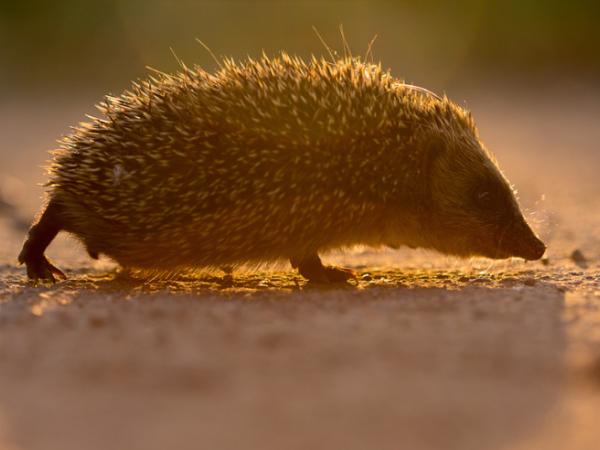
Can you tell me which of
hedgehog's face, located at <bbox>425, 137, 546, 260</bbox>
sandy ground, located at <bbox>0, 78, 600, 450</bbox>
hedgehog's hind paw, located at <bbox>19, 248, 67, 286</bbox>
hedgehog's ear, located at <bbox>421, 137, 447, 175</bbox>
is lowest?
sandy ground, located at <bbox>0, 78, 600, 450</bbox>

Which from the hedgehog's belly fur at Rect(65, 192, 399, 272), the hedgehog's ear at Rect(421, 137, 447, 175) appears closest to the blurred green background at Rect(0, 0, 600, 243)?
the hedgehog's ear at Rect(421, 137, 447, 175)

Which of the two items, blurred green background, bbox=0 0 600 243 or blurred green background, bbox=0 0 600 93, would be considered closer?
blurred green background, bbox=0 0 600 243

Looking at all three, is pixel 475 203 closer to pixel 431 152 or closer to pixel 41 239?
pixel 431 152

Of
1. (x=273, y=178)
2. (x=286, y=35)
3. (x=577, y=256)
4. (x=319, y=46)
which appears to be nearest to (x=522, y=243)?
(x=577, y=256)

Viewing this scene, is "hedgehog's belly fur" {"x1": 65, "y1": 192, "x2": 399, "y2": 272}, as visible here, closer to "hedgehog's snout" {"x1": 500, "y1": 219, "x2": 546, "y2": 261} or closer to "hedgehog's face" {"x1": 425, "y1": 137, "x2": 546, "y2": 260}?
"hedgehog's face" {"x1": 425, "y1": 137, "x2": 546, "y2": 260}

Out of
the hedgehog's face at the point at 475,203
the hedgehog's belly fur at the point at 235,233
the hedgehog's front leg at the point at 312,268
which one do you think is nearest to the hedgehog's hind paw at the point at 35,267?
the hedgehog's belly fur at the point at 235,233

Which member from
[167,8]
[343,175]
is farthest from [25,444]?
[167,8]

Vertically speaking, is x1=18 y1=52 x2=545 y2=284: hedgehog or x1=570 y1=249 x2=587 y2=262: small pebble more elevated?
x1=18 y1=52 x2=545 y2=284: hedgehog

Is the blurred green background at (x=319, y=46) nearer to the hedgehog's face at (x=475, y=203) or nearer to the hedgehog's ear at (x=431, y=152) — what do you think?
the hedgehog's face at (x=475, y=203)
